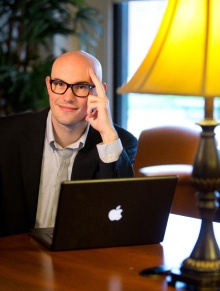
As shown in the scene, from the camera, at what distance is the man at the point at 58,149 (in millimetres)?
3062

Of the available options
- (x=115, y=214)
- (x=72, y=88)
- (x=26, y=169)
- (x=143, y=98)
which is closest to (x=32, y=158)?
(x=26, y=169)

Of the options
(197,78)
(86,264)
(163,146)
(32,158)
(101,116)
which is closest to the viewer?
(197,78)

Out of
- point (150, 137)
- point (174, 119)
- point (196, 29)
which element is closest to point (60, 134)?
point (196, 29)

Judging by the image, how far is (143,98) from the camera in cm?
666

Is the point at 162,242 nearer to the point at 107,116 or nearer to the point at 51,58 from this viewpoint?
the point at 107,116

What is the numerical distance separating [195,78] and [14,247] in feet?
3.32

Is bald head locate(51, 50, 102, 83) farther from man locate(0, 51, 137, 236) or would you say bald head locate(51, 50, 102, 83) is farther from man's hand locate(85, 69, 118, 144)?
man's hand locate(85, 69, 118, 144)

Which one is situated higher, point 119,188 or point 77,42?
point 77,42

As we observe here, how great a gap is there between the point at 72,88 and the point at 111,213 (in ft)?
2.60

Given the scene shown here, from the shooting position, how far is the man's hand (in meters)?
3.04

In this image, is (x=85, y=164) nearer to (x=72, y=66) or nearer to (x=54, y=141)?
(x=54, y=141)

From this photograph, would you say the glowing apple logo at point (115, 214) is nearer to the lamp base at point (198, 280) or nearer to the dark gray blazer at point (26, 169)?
the lamp base at point (198, 280)

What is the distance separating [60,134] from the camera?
321 centimetres

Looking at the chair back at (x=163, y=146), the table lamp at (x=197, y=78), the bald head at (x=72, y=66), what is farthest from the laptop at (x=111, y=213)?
the chair back at (x=163, y=146)
